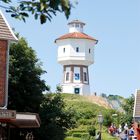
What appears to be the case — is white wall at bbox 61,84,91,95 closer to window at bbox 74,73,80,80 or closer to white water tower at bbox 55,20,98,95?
white water tower at bbox 55,20,98,95

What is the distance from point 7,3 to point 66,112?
1089 inches

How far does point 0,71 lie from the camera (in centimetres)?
2616

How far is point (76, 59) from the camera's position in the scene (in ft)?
354

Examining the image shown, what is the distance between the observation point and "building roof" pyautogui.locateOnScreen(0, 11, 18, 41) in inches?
1047

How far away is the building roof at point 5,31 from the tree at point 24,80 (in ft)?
17.1

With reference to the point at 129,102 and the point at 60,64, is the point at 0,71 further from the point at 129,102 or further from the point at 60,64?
the point at 60,64

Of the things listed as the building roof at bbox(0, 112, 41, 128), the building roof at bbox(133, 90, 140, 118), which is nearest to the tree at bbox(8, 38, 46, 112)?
the building roof at bbox(0, 112, 41, 128)

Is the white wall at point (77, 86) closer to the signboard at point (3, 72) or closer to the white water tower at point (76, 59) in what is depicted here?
the white water tower at point (76, 59)

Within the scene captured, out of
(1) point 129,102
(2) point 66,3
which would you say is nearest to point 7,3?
(2) point 66,3

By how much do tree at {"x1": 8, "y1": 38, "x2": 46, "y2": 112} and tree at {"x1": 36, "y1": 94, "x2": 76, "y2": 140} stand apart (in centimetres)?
83

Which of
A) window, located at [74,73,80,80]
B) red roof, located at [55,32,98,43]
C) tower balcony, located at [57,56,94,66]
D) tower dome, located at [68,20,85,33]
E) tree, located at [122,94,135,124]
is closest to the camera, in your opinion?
tree, located at [122,94,135,124]

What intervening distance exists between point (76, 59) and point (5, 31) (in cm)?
8073

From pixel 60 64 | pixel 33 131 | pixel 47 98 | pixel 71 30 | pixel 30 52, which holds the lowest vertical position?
pixel 33 131

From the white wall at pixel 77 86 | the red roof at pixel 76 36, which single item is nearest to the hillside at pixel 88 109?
the white wall at pixel 77 86
